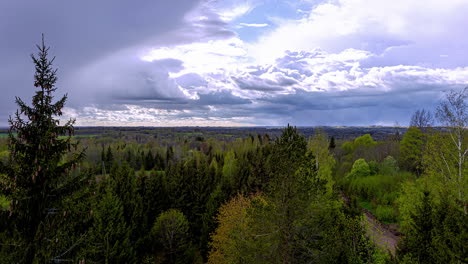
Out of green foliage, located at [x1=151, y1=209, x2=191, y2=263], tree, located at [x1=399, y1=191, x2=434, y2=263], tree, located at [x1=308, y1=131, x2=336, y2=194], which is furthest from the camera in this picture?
tree, located at [x1=308, y1=131, x2=336, y2=194]

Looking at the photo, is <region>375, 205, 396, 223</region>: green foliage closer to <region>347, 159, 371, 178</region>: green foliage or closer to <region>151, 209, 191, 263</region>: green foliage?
<region>347, 159, 371, 178</region>: green foliage

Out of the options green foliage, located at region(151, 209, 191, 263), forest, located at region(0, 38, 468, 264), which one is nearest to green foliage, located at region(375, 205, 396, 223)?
forest, located at region(0, 38, 468, 264)

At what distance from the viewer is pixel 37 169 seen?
29.0ft

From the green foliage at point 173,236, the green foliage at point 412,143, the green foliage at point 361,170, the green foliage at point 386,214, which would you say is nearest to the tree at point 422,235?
the green foliage at point 173,236

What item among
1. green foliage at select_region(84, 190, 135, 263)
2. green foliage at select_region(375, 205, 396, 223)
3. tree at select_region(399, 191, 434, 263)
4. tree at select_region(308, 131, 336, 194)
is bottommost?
green foliage at select_region(375, 205, 396, 223)

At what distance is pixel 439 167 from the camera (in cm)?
2277

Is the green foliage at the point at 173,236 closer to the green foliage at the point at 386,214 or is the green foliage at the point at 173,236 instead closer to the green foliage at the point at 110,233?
the green foliage at the point at 110,233

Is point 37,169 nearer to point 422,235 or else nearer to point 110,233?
point 110,233

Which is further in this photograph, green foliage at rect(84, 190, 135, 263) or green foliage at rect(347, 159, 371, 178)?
green foliage at rect(347, 159, 371, 178)

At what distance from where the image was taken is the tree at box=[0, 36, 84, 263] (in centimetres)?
887

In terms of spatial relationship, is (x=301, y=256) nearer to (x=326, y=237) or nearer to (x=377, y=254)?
(x=326, y=237)

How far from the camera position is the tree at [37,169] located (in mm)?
8867

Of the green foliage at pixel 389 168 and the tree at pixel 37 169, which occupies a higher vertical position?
the tree at pixel 37 169

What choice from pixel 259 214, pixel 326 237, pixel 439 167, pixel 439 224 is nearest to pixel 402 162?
pixel 439 167
